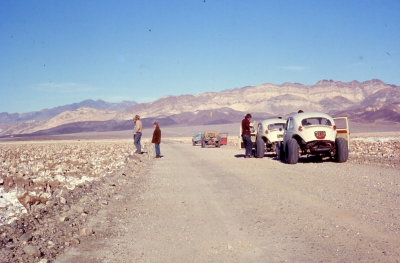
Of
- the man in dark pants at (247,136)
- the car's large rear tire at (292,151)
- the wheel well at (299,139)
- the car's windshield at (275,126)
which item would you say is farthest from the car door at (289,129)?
the car's windshield at (275,126)

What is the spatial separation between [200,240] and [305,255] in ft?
5.16

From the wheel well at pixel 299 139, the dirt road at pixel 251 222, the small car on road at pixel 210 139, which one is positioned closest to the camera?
the dirt road at pixel 251 222

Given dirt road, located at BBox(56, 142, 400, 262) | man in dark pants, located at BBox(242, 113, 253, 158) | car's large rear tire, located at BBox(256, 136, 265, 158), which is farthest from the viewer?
man in dark pants, located at BBox(242, 113, 253, 158)

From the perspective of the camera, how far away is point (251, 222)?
290 inches

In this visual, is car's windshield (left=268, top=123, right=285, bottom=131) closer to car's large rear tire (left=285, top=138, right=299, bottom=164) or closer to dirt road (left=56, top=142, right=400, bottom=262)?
car's large rear tire (left=285, top=138, right=299, bottom=164)

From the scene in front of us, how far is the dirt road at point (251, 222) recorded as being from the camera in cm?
569

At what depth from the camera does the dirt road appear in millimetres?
5691

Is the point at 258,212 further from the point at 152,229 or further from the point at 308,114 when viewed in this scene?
the point at 308,114

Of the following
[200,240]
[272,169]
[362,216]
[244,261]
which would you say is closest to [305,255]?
[244,261]

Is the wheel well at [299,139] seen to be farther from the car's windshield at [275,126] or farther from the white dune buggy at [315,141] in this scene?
the car's windshield at [275,126]

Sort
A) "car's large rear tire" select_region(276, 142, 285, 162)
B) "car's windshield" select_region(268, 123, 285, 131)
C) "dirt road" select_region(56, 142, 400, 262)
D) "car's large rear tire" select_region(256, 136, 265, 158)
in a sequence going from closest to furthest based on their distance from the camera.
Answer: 1. "dirt road" select_region(56, 142, 400, 262)
2. "car's large rear tire" select_region(276, 142, 285, 162)
3. "car's large rear tire" select_region(256, 136, 265, 158)
4. "car's windshield" select_region(268, 123, 285, 131)

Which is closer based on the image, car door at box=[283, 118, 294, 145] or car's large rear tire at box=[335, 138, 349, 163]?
car's large rear tire at box=[335, 138, 349, 163]

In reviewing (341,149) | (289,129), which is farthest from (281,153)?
(341,149)

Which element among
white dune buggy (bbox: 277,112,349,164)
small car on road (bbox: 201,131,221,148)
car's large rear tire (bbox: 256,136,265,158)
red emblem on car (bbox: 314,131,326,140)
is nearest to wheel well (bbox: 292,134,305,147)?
white dune buggy (bbox: 277,112,349,164)
